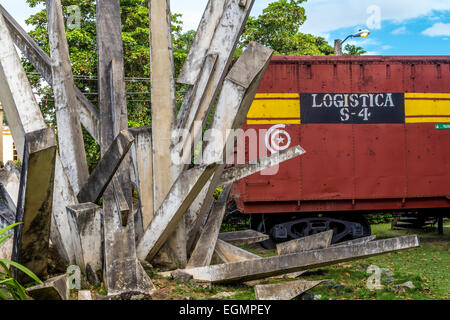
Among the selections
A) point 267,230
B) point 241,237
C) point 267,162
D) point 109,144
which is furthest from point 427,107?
point 109,144

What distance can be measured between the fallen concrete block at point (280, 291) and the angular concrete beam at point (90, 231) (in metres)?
1.28

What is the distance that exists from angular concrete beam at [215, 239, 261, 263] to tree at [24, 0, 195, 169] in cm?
849

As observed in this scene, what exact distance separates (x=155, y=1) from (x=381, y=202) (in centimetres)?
658

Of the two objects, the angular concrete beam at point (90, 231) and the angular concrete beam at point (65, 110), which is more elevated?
the angular concrete beam at point (65, 110)

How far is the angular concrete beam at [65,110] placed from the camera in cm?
384

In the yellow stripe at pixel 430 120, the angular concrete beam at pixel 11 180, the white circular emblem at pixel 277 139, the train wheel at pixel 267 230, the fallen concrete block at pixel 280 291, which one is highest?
the yellow stripe at pixel 430 120

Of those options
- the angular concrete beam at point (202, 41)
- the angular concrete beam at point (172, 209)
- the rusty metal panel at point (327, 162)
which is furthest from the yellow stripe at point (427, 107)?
the angular concrete beam at point (172, 209)

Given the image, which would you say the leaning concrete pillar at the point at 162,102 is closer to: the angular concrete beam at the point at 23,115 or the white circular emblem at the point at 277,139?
the angular concrete beam at the point at 23,115

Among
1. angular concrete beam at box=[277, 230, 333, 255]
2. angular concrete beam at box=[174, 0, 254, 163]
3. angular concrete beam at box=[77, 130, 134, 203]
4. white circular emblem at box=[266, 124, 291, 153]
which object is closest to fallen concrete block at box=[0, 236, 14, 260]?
angular concrete beam at box=[77, 130, 134, 203]

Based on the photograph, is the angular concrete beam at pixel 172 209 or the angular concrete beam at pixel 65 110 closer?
the angular concrete beam at pixel 172 209

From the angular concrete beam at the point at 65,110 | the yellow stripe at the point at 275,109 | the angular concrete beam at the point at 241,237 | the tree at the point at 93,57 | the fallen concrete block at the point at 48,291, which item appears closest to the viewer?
the fallen concrete block at the point at 48,291

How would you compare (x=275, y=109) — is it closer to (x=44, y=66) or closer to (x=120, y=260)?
(x=44, y=66)

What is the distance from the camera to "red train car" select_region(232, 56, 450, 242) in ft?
28.5

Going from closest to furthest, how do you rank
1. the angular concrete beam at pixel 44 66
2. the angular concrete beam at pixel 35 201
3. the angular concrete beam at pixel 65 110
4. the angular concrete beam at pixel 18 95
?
the angular concrete beam at pixel 35 201
the angular concrete beam at pixel 18 95
the angular concrete beam at pixel 65 110
the angular concrete beam at pixel 44 66
